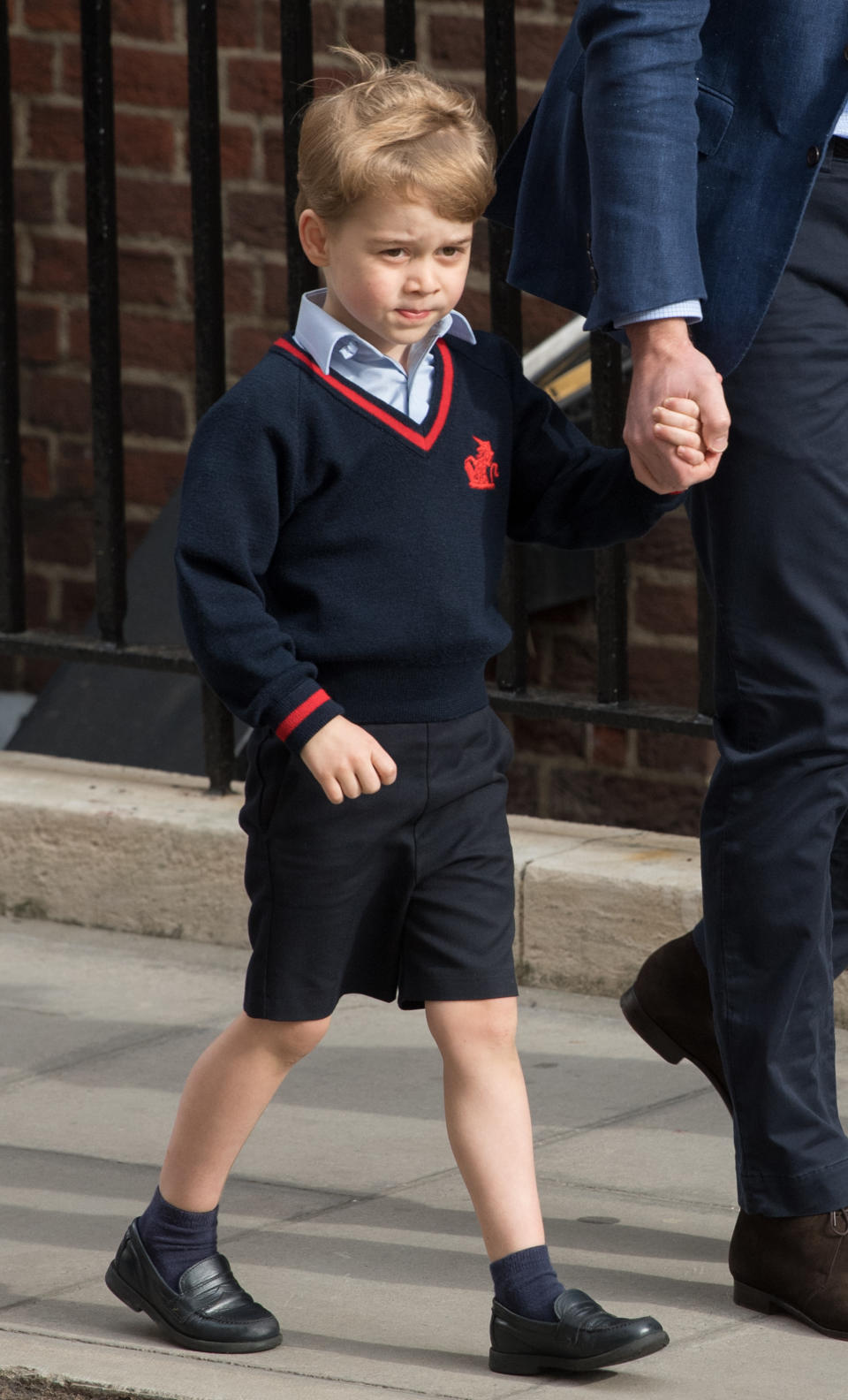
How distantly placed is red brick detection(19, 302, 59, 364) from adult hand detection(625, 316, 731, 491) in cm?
368

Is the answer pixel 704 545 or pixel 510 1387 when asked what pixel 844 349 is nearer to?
pixel 704 545

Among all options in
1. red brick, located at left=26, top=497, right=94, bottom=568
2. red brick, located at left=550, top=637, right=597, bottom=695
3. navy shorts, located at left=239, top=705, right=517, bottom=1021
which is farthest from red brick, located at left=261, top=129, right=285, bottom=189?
navy shorts, located at left=239, top=705, right=517, bottom=1021

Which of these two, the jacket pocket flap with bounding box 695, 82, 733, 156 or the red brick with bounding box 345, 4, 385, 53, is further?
the red brick with bounding box 345, 4, 385, 53

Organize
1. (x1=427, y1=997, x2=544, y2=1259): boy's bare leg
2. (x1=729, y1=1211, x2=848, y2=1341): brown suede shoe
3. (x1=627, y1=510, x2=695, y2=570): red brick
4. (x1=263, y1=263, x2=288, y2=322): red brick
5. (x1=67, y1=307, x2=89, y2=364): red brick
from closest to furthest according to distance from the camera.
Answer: (x1=427, y1=997, x2=544, y2=1259): boy's bare leg < (x1=729, y1=1211, x2=848, y2=1341): brown suede shoe < (x1=627, y1=510, x2=695, y2=570): red brick < (x1=263, y1=263, x2=288, y2=322): red brick < (x1=67, y1=307, x2=89, y2=364): red brick

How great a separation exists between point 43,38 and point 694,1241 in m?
3.98

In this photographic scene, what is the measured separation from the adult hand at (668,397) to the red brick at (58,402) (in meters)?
3.64

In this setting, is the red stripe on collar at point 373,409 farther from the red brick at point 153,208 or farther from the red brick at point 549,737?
the red brick at point 153,208

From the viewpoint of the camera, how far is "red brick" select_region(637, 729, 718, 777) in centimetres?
544

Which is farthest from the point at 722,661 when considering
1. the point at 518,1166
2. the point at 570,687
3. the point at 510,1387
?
the point at 570,687

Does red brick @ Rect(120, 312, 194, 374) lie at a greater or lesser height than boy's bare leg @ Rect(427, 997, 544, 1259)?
greater

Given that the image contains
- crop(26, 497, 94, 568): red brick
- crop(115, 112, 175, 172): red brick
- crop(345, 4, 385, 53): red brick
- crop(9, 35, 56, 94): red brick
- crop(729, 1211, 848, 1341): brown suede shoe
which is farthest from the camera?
crop(26, 497, 94, 568): red brick

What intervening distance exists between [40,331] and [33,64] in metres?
0.67

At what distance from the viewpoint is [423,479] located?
250 cm

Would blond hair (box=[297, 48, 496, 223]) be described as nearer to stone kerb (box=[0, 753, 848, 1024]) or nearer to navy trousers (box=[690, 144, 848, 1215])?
navy trousers (box=[690, 144, 848, 1215])
